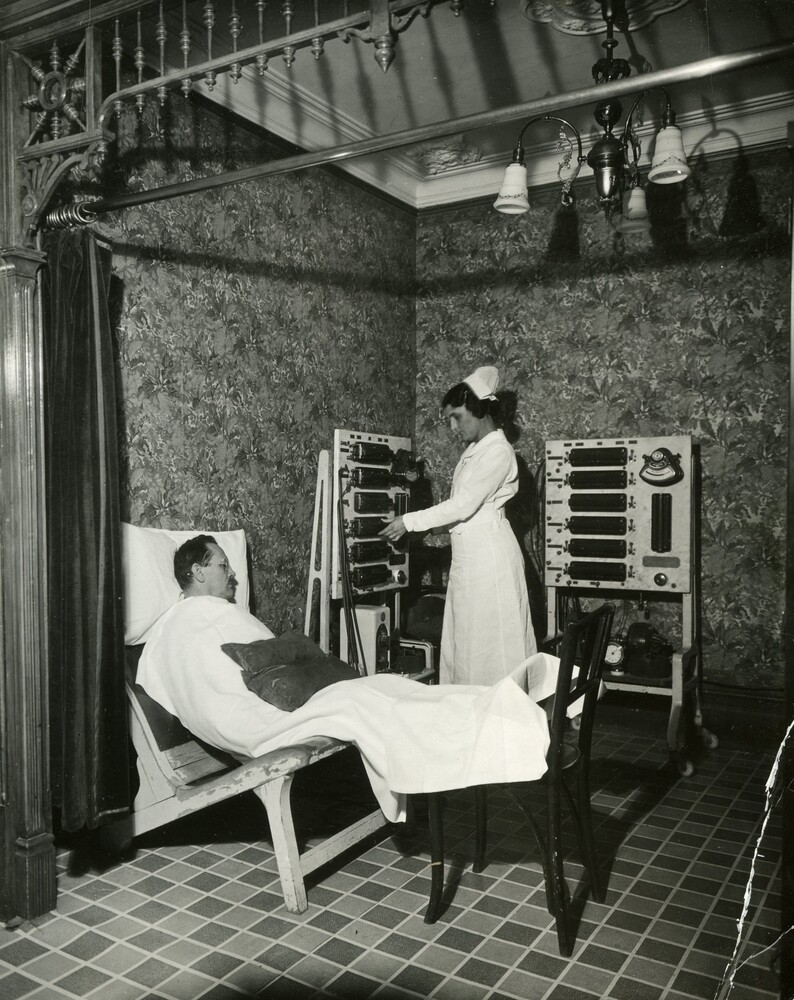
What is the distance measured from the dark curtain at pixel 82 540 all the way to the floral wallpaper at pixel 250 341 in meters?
0.65

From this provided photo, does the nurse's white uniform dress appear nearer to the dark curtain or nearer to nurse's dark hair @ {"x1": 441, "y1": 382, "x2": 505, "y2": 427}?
nurse's dark hair @ {"x1": 441, "y1": 382, "x2": 505, "y2": 427}

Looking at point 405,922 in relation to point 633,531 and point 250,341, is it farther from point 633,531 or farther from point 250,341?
point 250,341

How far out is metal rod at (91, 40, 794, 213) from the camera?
6.01 ft

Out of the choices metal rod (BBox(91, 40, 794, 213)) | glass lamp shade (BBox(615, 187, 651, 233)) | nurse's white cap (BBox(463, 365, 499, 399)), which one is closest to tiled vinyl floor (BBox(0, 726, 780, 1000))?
nurse's white cap (BBox(463, 365, 499, 399))

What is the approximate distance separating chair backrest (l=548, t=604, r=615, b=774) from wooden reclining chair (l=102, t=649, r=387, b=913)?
2.61 feet

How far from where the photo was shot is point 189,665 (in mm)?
3213

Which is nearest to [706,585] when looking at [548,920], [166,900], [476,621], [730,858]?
[476,621]

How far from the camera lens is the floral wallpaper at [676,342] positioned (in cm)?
471

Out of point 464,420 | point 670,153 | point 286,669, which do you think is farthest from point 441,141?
point 286,669

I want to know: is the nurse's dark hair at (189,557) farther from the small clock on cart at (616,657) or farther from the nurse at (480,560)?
the small clock on cart at (616,657)

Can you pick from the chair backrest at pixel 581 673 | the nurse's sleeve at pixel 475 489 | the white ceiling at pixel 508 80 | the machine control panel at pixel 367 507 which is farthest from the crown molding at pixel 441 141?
the chair backrest at pixel 581 673

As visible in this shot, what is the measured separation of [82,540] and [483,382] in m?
2.36

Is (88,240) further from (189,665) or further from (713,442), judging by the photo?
(713,442)

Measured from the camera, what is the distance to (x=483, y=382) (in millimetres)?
4434
